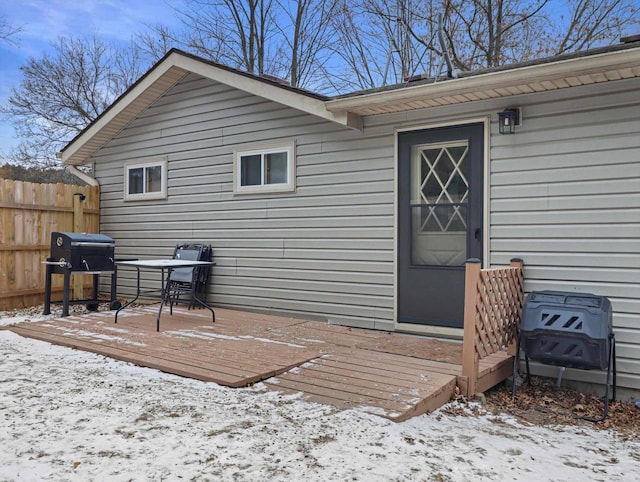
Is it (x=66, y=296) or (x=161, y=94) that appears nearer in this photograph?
(x=66, y=296)

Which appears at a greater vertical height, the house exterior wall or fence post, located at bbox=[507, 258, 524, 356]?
the house exterior wall

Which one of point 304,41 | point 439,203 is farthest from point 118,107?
point 304,41

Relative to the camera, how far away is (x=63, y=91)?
15750 millimetres

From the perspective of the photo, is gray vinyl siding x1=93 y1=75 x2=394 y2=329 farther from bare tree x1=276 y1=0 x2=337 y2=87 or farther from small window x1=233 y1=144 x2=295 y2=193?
bare tree x1=276 y1=0 x2=337 y2=87

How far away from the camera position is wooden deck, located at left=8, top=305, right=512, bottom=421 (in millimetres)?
3266

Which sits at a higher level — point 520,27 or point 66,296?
point 520,27

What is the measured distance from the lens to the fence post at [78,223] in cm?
760

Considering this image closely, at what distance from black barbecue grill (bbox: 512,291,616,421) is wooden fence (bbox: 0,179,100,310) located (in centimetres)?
637

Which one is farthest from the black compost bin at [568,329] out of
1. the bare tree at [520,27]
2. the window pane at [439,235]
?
the bare tree at [520,27]

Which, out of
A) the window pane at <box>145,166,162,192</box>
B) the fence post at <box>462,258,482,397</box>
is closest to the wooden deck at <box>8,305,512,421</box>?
the fence post at <box>462,258,482,397</box>

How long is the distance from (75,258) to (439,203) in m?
4.41

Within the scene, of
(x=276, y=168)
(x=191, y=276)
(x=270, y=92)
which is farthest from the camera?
(x=191, y=276)

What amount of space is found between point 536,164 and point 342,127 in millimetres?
2053

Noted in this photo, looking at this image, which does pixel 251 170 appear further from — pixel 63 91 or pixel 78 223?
pixel 63 91
